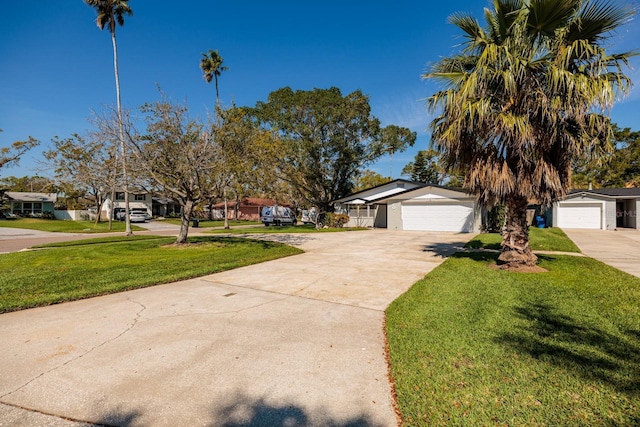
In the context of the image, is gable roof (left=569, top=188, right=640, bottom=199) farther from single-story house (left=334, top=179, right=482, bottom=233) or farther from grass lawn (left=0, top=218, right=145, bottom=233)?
grass lawn (left=0, top=218, right=145, bottom=233)

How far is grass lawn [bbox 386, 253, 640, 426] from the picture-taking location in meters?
2.42

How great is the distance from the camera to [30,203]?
44.9m

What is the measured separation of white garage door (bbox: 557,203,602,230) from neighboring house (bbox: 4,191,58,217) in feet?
194

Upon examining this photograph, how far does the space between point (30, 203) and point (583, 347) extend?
61.4 m

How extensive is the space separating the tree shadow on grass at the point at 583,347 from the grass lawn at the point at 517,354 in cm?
1

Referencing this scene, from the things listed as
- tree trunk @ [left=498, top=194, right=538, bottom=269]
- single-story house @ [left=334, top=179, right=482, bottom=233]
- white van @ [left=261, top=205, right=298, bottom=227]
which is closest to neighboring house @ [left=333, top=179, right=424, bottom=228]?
single-story house @ [left=334, top=179, right=482, bottom=233]

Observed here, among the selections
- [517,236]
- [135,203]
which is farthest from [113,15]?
[135,203]

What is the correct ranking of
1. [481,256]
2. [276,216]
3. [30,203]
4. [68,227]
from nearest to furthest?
1. [481,256]
2. [68,227]
3. [276,216]
4. [30,203]

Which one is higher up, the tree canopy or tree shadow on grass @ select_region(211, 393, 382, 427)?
the tree canopy

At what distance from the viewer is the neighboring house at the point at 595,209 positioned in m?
21.3

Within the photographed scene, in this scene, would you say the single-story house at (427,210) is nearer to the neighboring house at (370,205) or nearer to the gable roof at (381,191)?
the neighboring house at (370,205)

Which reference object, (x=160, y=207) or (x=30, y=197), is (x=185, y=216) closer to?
(x=160, y=207)

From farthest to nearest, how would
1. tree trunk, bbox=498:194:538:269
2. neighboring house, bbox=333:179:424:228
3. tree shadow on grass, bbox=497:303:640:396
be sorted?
1. neighboring house, bbox=333:179:424:228
2. tree trunk, bbox=498:194:538:269
3. tree shadow on grass, bbox=497:303:640:396

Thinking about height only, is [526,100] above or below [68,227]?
above
